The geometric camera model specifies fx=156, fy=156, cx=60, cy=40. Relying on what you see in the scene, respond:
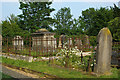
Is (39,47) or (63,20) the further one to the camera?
(63,20)

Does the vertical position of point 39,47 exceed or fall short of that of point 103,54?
it exceeds it

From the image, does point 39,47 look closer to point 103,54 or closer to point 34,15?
point 103,54

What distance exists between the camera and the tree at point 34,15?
30491mm

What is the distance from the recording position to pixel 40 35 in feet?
63.2

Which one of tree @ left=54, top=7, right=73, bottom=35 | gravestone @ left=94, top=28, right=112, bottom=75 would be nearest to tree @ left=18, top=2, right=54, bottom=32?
tree @ left=54, top=7, right=73, bottom=35

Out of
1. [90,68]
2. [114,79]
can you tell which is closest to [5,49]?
[90,68]

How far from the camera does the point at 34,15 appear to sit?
3120 centimetres

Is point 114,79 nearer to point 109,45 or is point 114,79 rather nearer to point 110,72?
point 110,72

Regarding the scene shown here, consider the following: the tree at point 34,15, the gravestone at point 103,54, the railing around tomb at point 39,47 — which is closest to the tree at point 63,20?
the tree at point 34,15

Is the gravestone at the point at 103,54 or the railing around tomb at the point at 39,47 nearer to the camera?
the gravestone at the point at 103,54

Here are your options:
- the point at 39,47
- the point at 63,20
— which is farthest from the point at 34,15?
the point at 39,47

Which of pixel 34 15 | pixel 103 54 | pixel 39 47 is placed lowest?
pixel 103 54

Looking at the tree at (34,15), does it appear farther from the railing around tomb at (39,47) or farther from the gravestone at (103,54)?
the gravestone at (103,54)

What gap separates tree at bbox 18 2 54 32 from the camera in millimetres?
30491
